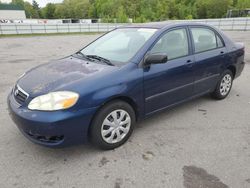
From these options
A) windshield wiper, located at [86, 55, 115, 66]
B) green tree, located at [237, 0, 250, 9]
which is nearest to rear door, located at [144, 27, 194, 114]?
windshield wiper, located at [86, 55, 115, 66]

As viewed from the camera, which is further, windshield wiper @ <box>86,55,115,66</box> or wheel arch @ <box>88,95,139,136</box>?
windshield wiper @ <box>86,55,115,66</box>

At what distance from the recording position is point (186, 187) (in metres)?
2.28

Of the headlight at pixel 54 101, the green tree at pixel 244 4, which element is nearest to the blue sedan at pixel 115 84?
the headlight at pixel 54 101

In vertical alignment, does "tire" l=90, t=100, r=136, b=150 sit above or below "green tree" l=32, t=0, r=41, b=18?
below

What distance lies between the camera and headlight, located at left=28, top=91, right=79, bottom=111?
2.43 meters

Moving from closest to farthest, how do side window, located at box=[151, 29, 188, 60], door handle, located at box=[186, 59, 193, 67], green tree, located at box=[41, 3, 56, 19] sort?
side window, located at box=[151, 29, 188, 60] < door handle, located at box=[186, 59, 193, 67] < green tree, located at box=[41, 3, 56, 19]

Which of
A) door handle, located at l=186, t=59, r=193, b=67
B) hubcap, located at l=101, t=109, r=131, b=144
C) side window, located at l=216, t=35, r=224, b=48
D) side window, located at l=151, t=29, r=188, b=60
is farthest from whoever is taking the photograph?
side window, located at l=216, t=35, r=224, b=48

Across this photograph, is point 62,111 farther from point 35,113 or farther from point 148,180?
point 148,180

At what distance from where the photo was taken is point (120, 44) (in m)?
3.56

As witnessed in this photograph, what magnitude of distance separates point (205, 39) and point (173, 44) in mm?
907

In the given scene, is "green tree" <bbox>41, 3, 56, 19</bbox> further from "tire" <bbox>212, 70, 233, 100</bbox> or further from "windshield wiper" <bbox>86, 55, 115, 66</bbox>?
"windshield wiper" <bbox>86, 55, 115, 66</bbox>

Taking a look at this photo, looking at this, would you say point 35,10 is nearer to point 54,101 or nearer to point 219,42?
point 219,42

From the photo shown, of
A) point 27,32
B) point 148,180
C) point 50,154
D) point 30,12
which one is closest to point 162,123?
point 148,180

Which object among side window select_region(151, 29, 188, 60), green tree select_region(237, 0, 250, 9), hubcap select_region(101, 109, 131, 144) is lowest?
hubcap select_region(101, 109, 131, 144)
